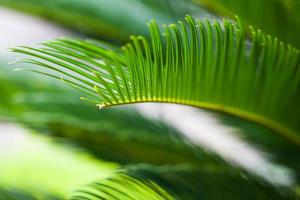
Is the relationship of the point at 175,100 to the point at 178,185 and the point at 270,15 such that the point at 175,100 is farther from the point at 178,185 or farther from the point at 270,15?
the point at 270,15

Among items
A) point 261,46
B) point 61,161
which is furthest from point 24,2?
point 61,161

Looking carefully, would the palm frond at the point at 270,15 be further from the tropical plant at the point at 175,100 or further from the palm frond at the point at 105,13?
the palm frond at the point at 105,13

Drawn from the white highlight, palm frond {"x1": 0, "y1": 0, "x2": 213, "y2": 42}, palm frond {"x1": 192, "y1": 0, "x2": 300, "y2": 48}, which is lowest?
the white highlight

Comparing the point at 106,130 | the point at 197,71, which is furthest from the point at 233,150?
the point at 197,71

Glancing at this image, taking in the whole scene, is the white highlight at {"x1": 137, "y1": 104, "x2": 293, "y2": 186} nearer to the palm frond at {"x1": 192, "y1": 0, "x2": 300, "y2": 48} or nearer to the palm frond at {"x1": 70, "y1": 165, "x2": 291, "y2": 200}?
the palm frond at {"x1": 70, "y1": 165, "x2": 291, "y2": 200}

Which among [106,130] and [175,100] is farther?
[106,130]

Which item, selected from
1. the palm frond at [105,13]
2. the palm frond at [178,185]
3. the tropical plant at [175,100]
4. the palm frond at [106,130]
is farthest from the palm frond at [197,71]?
the palm frond at [105,13]

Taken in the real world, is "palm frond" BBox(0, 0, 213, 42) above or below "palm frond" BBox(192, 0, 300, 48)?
below

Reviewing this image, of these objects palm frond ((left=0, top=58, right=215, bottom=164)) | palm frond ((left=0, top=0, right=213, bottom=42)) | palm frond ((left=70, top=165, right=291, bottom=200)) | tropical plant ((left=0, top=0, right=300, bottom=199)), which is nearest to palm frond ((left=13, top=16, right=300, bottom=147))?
tropical plant ((left=0, top=0, right=300, bottom=199))
